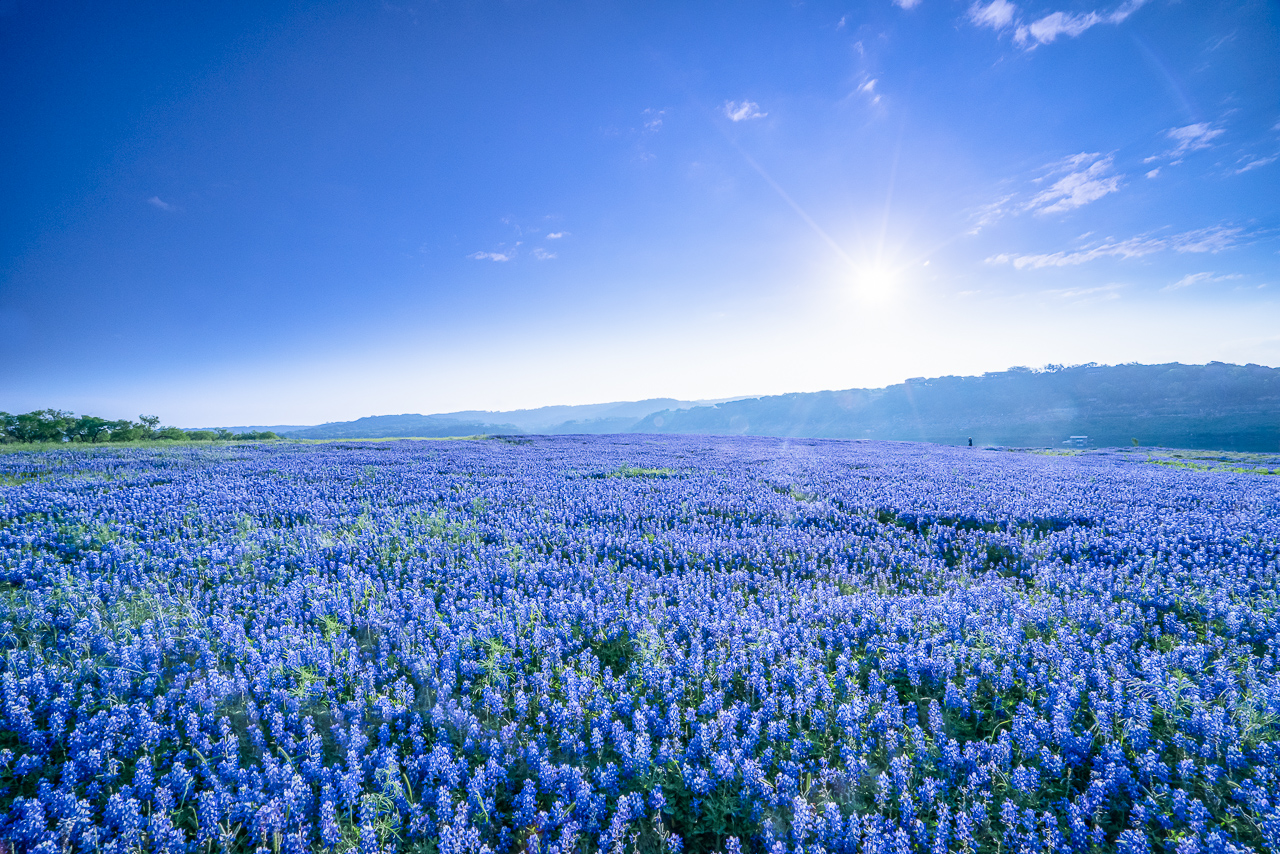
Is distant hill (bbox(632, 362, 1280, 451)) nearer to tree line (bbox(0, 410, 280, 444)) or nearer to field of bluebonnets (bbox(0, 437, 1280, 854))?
field of bluebonnets (bbox(0, 437, 1280, 854))

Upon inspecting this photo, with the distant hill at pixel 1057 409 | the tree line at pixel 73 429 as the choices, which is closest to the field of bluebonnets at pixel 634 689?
the tree line at pixel 73 429

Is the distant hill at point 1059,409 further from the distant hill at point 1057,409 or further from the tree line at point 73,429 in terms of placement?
the tree line at point 73,429

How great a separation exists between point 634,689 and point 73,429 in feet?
131

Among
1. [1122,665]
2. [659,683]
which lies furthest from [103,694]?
[1122,665]

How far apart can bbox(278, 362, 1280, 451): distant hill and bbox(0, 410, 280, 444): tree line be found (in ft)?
120

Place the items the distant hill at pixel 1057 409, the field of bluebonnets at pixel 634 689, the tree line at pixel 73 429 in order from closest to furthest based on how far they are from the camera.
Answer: the field of bluebonnets at pixel 634 689 < the tree line at pixel 73 429 < the distant hill at pixel 1057 409

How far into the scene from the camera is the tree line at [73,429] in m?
25.5

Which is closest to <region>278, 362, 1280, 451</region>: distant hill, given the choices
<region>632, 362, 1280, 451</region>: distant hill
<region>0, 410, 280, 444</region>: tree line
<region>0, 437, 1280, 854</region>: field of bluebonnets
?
<region>632, 362, 1280, 451</region>: distant hill

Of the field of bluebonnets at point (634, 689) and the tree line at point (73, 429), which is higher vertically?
the tree line at point (73, 429)

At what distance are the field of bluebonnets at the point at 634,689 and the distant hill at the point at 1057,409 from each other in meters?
68.9

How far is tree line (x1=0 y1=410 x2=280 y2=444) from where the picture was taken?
25531mm

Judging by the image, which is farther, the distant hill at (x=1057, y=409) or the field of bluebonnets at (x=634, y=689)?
the distant hill at (x=1057, y=409)

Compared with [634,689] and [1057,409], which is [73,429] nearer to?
[634,689]

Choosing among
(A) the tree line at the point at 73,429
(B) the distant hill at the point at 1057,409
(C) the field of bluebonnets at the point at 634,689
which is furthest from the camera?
(B) the distant hill at the point at 1057,409
